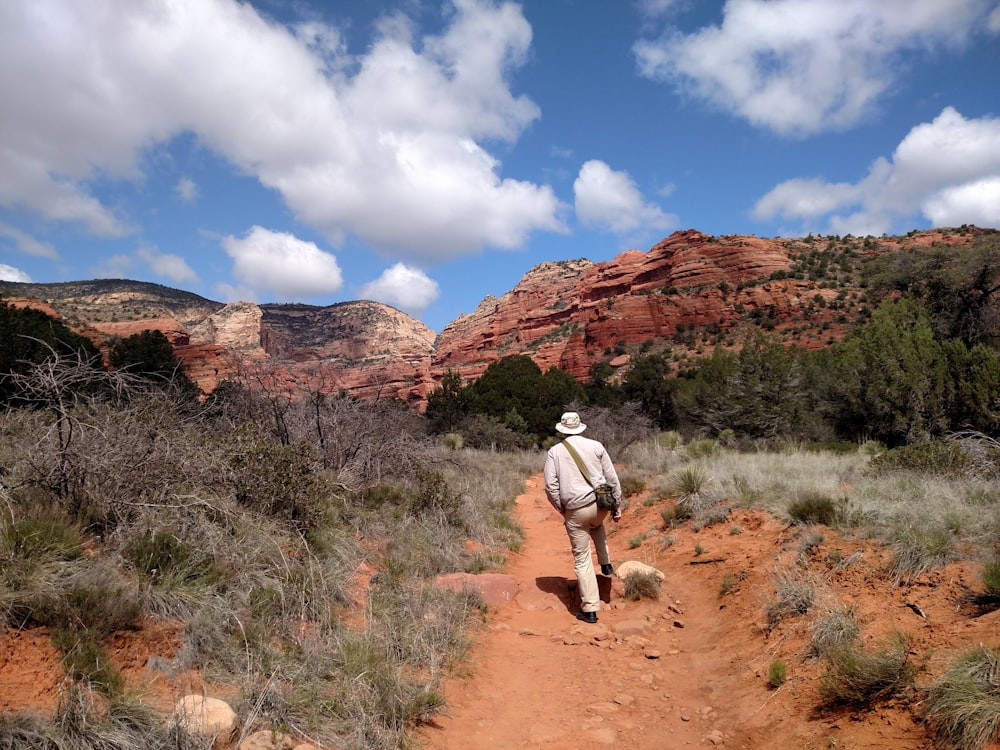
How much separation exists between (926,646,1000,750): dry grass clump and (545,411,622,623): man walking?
3.23 m

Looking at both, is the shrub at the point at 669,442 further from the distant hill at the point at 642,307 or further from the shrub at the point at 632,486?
the distant hill at the point at 642,307

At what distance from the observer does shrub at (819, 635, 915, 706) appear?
319cm

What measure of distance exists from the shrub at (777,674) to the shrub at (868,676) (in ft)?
1.45

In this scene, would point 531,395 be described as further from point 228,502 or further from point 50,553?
point 50,553

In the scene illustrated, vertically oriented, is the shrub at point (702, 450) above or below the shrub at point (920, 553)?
above

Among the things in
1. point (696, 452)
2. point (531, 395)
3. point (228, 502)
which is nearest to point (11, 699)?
point (228, 502)

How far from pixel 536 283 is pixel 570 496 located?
118670 millimetres

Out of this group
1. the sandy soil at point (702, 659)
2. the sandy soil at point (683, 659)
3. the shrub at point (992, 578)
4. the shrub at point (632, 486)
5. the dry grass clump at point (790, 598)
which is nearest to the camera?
the sandy soil at point (683, 659)

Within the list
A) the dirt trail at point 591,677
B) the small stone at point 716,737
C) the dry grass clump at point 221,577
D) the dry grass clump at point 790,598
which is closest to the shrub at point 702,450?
the dirt trail at point 591,677

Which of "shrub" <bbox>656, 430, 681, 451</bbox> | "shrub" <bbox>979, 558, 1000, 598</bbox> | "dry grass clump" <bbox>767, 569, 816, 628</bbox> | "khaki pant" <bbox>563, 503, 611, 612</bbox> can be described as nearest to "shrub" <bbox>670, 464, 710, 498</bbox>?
"khaki pant" <bbox>563, 503, 611, 612</bbox>

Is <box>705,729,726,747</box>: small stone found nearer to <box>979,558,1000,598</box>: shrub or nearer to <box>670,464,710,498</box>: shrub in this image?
<box>979,558,1000,598</box>: shrub

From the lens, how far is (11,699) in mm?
2656

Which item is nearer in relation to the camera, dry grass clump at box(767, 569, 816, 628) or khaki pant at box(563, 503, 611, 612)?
dry grass clump at box(767, 569, 816, 628)

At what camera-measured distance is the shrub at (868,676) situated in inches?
125
